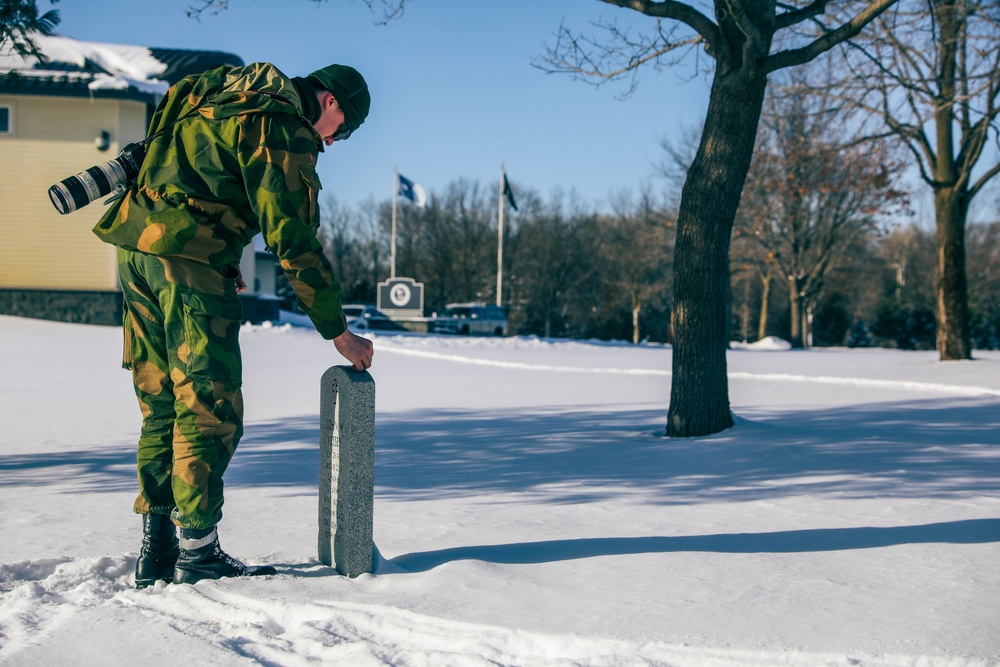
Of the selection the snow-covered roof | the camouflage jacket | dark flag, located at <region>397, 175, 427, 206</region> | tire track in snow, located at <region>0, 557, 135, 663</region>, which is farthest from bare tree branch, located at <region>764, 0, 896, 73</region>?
dark flag, located at <region>397, 175, 427, 206</region>

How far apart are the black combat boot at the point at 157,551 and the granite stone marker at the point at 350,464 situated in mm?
508

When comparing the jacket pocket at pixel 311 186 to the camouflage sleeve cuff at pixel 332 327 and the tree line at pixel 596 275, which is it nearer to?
the camouflage sleeve cuff at pixel 332 327

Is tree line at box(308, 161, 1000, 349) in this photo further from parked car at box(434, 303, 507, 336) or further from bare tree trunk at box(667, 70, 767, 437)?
bare tree trunk at box(667, 70, 767, 437)

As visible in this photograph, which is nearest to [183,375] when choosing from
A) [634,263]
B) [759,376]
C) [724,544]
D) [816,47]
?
[724,544]

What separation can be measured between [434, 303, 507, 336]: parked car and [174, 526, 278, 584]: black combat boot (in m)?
27.9

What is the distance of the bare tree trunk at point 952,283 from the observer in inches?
583

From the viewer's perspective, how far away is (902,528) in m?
3.57

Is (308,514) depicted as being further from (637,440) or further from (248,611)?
(637,440)

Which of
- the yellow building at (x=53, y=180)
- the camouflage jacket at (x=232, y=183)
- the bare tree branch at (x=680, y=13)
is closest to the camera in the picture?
the camouflage jacket at (x=232, y=183)

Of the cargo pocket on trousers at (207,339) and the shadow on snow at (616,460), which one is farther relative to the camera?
the shadow on snow at (616,460)

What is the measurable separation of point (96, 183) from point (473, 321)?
30020mm

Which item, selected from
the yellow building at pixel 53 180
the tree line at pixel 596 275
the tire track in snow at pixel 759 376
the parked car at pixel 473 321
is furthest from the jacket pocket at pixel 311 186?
the tree line at pixel 596 275

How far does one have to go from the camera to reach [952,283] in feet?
48.9

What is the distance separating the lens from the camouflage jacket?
2.51 metres
